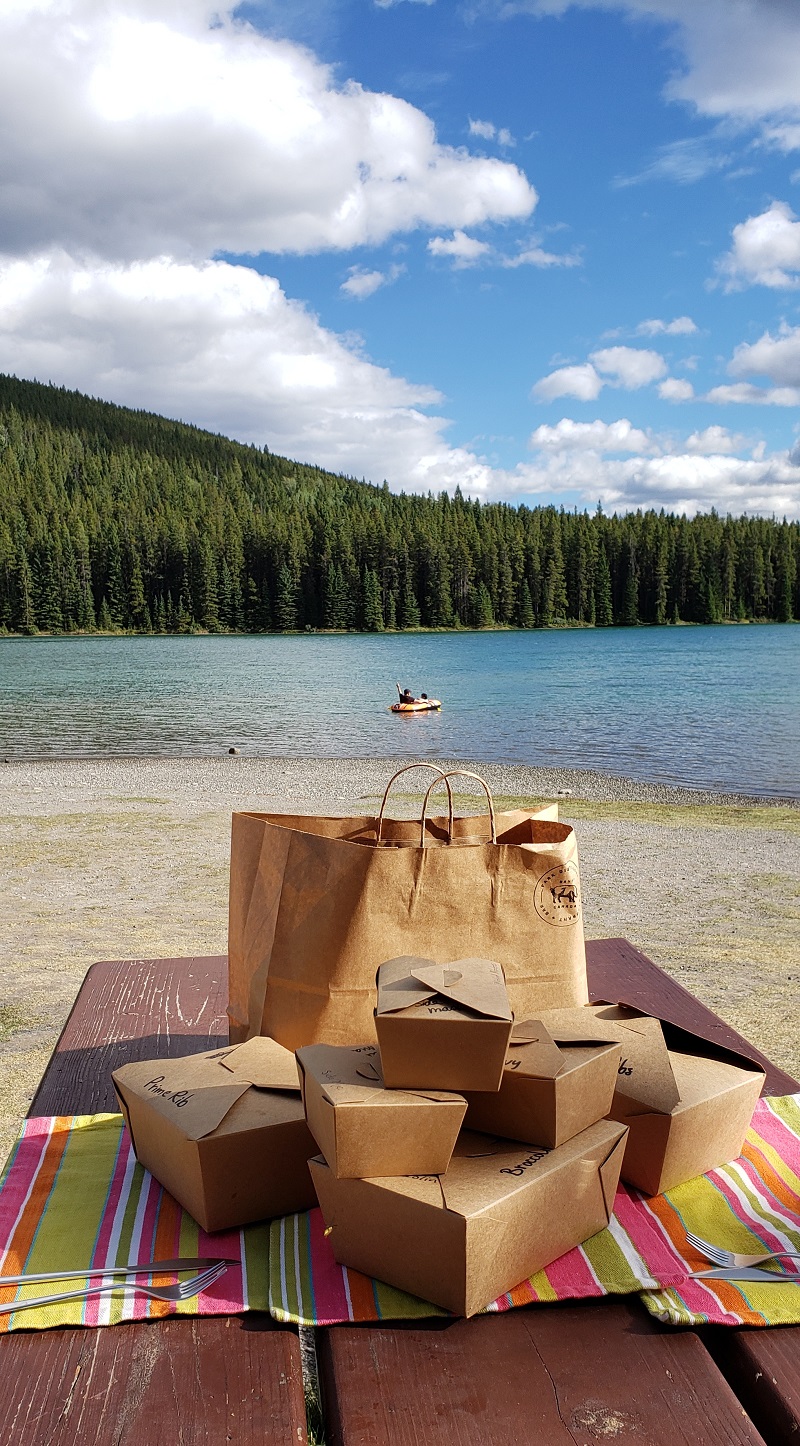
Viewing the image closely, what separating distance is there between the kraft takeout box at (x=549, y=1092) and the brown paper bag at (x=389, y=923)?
0.46 metres

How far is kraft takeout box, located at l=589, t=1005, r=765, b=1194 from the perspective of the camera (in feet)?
5.78

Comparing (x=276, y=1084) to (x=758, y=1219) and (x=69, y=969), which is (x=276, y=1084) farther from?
(x=69, y=969)

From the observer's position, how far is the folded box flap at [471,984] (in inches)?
62.8

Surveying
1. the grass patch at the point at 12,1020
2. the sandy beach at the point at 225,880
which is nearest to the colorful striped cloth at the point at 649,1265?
the sandy beach at the point at 225,880

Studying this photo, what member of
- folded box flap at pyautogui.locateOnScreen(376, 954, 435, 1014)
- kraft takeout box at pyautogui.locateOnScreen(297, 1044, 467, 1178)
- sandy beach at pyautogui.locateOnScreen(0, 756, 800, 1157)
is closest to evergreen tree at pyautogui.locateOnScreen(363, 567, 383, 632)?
sandy beach at pyautogui.locateOnScreen(0, 756, 800, 1157)

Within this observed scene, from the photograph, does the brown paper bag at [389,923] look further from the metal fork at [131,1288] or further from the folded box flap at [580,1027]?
the metal fork at [131,1288]

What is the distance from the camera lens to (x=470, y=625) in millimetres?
112938

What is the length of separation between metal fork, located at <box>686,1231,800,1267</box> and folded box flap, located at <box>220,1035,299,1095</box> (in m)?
0.73

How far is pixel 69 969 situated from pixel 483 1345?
5122 mm

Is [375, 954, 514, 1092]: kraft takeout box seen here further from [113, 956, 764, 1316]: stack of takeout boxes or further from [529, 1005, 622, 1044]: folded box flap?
[529, 1005, 622, 1044]: folded box flap

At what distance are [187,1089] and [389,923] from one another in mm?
551

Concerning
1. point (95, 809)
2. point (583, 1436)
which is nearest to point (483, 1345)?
point (583, 1436)

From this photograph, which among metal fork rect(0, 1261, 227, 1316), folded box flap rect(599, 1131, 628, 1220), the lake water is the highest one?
folded box flap rect(599, 1131, 628, 1220)

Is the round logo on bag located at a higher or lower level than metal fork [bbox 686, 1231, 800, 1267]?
higher
